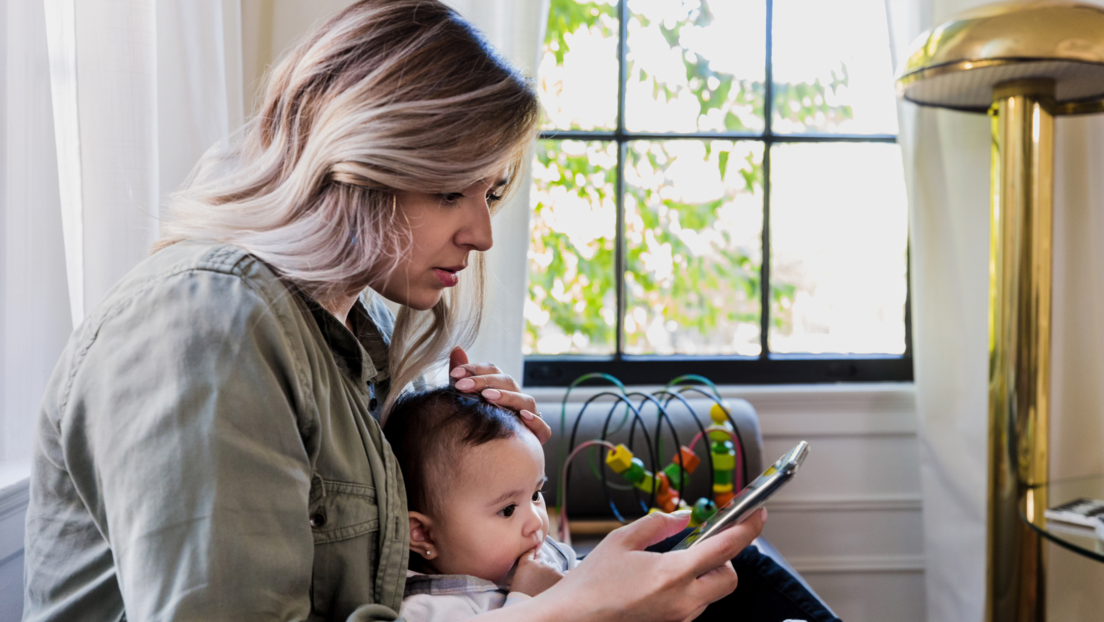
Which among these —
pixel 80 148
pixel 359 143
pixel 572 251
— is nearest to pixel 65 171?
pixel 80 148

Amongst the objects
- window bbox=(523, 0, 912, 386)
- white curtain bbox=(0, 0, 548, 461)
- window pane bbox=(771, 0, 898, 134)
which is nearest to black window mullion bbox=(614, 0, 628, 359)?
window bbox=(523, 0, 912, 386)

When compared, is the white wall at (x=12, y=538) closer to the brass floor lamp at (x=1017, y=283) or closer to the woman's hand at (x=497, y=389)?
the woman's hand at (x=497, y=389)

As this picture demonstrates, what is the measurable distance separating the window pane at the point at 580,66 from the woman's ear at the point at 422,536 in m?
1.40

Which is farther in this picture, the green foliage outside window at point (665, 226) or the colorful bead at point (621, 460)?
the green foliage outside window at point (665, 226)

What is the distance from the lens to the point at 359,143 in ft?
2.63

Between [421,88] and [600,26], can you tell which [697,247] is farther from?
[421,88]

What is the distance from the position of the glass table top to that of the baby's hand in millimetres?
883

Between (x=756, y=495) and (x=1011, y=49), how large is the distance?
3.75ft

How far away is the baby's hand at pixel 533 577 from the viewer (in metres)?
1.01

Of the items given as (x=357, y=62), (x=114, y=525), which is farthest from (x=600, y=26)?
(x=114, y=525)

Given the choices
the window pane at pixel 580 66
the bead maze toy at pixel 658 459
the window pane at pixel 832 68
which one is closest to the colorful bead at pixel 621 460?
the bead maze toy at pixel 658 459

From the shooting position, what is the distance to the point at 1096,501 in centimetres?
156

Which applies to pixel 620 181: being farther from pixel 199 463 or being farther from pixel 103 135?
pixel 199 463

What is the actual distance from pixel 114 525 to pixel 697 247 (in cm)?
185
